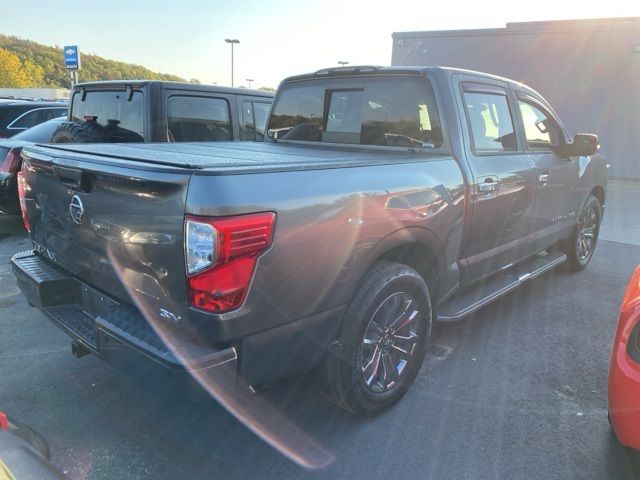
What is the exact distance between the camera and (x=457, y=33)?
51.8 ft

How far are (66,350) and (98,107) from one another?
3311mm

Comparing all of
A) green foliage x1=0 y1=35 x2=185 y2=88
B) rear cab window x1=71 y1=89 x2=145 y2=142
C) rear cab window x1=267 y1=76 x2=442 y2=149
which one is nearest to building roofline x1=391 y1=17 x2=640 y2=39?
rear cab window x1=267 y1=76 x2=442 y2=149

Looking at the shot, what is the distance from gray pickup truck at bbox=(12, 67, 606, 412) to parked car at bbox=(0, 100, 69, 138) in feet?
25.4

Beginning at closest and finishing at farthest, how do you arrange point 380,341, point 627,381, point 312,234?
1. point 627,381
2. point 312,234
3. point 380,341

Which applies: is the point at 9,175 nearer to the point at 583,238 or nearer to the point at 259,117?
the point at 259,117

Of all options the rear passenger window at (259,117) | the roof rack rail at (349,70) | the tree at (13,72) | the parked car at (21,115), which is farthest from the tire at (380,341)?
the tree at (13,72)

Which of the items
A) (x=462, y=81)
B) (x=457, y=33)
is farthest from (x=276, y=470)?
(x=457, y=33)

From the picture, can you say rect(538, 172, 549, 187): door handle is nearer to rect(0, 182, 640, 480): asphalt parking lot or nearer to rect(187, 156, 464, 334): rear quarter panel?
rect(0, 182, 640, 480): asphalt parking lot

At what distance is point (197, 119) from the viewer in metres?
5.66

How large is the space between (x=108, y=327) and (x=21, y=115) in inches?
363

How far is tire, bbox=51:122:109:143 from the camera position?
17.6ft

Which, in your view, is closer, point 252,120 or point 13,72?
point 252,120

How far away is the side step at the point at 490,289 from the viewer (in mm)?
3322

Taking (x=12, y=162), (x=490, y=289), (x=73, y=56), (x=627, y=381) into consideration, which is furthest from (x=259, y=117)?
(x=73, y=56)
